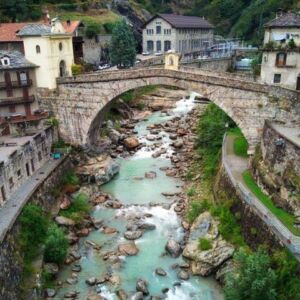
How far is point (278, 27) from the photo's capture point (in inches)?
1412

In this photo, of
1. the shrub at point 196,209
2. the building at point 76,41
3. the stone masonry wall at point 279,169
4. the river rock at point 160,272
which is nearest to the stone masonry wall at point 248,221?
the shrub at point 196,209

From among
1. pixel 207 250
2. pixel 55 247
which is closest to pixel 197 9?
pixel 207 250

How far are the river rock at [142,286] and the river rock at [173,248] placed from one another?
3.24 meters

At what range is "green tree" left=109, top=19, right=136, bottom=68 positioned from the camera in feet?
175

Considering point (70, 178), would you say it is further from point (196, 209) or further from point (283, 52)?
point (283, 52)

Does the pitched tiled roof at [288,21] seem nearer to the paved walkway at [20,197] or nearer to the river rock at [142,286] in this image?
the paved walkway at [20,197]

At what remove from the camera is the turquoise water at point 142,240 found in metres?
22.2

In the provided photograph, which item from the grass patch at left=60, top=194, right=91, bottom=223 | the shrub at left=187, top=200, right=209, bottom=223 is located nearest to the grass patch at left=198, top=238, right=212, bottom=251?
the shrub at left=187, top=200, right=209, bottom=223

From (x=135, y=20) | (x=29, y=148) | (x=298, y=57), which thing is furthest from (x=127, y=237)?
(x=135, y=20)

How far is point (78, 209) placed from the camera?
97.0ft

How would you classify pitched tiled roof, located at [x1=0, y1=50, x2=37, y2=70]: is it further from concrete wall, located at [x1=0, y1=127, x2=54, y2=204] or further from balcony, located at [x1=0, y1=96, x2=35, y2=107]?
concrete wall, located at [x1=0, y1=127, x2=54, y2=204]

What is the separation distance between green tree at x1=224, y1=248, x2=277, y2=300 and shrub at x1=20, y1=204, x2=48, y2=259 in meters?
11.5

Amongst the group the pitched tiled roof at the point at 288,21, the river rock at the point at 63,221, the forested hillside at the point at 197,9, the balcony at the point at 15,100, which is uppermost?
the forested hillside at the point at 197,9

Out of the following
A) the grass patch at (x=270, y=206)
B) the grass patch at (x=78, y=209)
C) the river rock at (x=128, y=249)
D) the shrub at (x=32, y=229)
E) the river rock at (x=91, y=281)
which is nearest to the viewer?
the grass patch at (x=270, y=206)
